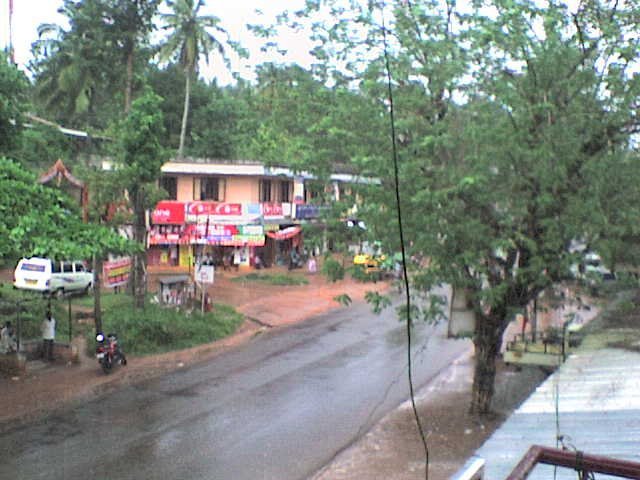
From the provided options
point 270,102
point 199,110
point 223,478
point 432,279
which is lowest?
point 223,478

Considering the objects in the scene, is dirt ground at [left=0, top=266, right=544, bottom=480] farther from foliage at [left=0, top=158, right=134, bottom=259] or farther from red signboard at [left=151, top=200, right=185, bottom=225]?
red signboard at [left=151, top=200, right=185, bottom=225]

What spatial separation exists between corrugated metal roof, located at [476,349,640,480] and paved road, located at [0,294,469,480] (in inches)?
135

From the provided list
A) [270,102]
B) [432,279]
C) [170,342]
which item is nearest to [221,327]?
[170,342]

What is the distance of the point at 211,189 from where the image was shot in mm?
38000

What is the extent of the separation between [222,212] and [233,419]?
943 inches

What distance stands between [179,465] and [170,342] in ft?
30.0

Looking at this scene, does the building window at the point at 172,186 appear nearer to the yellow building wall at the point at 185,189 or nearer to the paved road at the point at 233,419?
the yellow building wall at the point at 185,189

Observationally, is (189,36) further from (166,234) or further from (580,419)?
(580,419)

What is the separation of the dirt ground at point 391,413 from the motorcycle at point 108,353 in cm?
26

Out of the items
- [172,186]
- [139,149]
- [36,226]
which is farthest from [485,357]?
[172,186]

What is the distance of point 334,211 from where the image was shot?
37.7 feet

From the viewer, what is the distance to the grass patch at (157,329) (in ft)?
62.3

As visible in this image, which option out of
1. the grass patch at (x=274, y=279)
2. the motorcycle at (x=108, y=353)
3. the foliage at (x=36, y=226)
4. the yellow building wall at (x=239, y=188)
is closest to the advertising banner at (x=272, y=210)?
the yellow building wall at (x=239, y=188)

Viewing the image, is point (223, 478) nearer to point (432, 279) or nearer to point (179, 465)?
point (179, 465)
